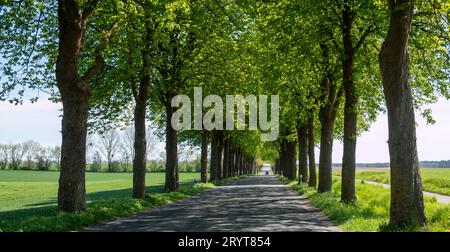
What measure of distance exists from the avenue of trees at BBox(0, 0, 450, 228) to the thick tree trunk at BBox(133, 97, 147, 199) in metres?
0.05

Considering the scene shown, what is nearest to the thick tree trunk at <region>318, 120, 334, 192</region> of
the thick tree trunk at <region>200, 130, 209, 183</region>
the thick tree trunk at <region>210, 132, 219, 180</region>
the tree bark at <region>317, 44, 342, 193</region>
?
the tree bark at <region>317, 44, 342, 193</region>

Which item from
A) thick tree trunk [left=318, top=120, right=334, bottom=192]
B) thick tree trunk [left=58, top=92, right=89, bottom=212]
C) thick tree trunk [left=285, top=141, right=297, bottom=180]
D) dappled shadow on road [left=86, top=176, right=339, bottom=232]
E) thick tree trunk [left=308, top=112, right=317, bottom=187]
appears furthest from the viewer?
thick tree trunk [left=285, top=141, right=297, bottom=180]

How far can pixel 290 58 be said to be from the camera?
24.6 meters

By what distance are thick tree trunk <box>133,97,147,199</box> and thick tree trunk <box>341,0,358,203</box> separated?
30.3ft

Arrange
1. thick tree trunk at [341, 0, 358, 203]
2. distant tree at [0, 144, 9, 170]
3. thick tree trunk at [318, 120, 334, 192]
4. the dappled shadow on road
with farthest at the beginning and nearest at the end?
1. distant tree at [0, 144, 9, 170]
2. thick tree trunk at [318, 120, 334, 192]
3. thick tree trunk at [341, 0, 358, 203]
4. the dappled shadow on road

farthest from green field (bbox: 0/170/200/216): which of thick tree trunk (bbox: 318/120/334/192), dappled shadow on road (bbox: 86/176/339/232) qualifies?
thick tree trunk (bbox: 318/120/334/192)

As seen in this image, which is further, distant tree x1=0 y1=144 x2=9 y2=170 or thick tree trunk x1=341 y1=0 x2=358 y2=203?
distant tree x1=0 y1=144 x2=9 y2=170

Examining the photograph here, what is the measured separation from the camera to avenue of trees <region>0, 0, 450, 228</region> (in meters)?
12.8

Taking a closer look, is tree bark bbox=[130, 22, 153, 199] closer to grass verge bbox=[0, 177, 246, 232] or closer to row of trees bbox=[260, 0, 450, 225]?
grass verge bbox=[0, 177, 246, 232]

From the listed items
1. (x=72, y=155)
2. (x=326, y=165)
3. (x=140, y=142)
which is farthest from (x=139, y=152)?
(x=326, y=165)

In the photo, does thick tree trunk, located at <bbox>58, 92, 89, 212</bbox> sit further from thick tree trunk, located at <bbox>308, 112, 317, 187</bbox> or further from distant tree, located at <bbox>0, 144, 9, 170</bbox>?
distant tree, located at <bbox>0, 144, 9, 170</bbox>

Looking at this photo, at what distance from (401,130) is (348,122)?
8451 mm

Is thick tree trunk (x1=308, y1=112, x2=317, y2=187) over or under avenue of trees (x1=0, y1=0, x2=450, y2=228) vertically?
under
